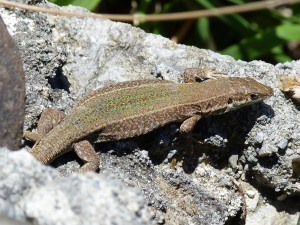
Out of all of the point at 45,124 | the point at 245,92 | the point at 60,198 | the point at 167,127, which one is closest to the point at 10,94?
the point at 45,124

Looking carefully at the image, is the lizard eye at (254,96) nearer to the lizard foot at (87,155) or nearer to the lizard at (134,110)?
the lizard at (134,110)

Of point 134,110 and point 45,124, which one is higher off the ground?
point 134,110

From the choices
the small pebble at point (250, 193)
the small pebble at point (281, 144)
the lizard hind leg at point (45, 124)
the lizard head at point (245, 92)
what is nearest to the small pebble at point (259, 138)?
the small pebble at point (281, 144)

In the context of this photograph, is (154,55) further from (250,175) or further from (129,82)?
(250,175)

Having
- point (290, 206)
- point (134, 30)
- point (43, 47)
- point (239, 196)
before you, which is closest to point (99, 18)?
point (134, 30)

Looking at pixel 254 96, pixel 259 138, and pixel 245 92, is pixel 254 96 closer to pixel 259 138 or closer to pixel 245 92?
pixel 245 92

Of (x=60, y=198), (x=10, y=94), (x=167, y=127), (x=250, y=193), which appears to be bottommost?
(x=250, y=193)

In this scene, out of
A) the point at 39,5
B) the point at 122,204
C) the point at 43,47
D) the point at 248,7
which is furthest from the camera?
the point at 248,7
